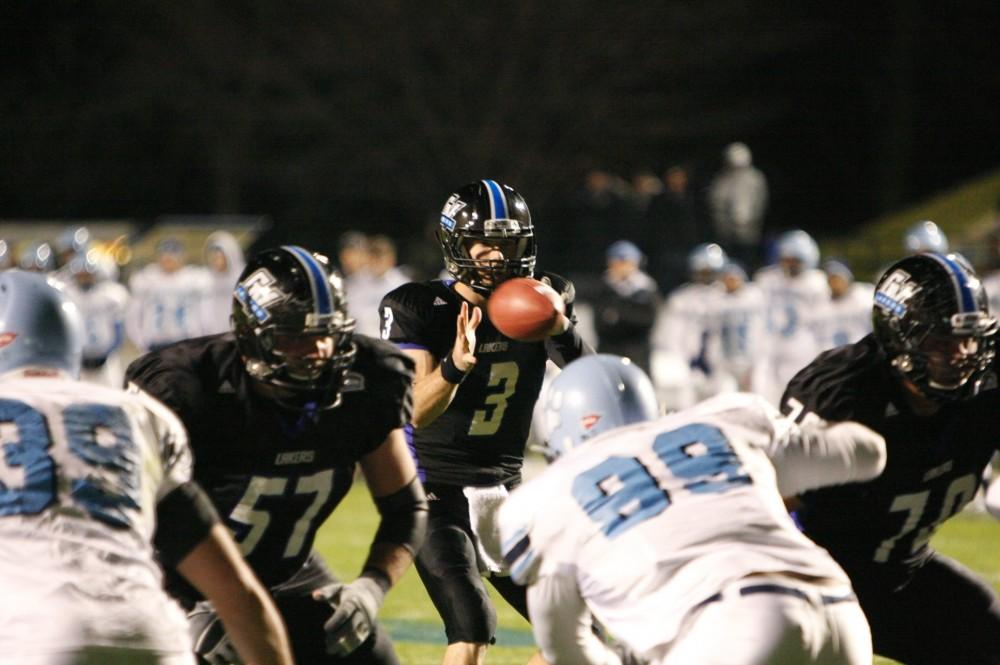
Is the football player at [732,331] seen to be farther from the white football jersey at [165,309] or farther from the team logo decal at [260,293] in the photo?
the team logo decal at [260,293]

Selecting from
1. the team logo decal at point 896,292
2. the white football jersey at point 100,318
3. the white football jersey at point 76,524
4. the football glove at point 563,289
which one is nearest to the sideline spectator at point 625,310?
the white football jersey at point 100,318

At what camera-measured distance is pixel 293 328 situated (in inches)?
137

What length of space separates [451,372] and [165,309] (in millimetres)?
9150

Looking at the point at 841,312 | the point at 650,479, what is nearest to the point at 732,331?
the point at 841,312

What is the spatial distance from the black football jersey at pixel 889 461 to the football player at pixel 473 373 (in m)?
1.02

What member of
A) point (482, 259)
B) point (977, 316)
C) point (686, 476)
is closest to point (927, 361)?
point (977, 316)

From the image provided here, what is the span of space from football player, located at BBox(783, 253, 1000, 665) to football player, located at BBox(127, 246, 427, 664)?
1.03 metres

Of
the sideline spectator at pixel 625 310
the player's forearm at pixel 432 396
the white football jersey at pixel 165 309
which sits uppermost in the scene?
the player's forearm at pixel 432 396

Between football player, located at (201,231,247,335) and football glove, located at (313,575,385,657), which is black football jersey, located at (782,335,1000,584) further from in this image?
football player, located at (201,231,247,335)

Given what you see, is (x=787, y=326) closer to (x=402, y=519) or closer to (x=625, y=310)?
Result: (x=625, y=310)

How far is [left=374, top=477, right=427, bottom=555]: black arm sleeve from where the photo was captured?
3695 millimetres

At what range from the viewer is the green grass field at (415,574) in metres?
6.19

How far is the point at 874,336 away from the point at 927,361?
0.24 meters

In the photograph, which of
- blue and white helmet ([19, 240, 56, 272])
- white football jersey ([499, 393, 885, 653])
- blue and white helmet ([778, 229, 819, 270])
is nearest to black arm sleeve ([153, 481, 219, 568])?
white football jersey ([499, 393, 885, 653])
